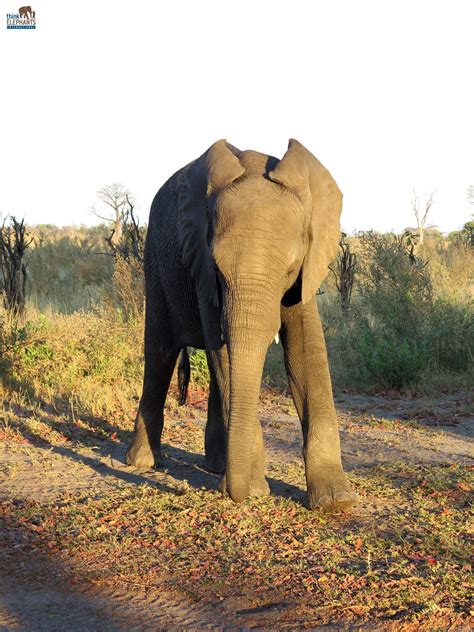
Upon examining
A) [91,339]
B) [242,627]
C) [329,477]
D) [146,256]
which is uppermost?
[146,256]

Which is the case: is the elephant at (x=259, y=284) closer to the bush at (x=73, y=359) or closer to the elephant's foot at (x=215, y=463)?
the elephant's foot at (x=215, y=463)

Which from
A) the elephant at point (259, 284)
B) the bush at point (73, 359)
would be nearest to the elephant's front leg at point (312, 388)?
the elephant at point (259, 284)

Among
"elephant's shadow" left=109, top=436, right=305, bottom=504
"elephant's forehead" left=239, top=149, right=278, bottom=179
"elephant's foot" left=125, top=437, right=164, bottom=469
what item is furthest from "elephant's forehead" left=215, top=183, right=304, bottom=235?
"elephant's foot" left=125, top=437, right=164, bottom=469

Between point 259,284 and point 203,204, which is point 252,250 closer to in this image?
point 259,284

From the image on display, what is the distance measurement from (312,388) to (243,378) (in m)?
0.89

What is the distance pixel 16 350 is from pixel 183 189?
5.80m

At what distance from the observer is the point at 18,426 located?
9344 mm

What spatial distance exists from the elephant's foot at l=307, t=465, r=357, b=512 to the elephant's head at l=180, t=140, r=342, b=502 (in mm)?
708

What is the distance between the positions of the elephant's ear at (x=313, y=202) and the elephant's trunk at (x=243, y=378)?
22.4 inches

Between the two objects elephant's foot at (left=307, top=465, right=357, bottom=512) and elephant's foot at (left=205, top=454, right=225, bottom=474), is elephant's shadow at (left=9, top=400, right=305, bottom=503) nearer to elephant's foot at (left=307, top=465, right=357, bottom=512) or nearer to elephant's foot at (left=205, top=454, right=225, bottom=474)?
elephant's foot at (left=205, top=454, right=225, bottom=474)

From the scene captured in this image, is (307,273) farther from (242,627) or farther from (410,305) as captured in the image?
(410,305)

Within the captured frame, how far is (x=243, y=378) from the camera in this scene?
211 inches

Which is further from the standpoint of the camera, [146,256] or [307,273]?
[146,256]

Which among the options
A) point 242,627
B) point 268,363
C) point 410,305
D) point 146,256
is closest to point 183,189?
point 146,256
